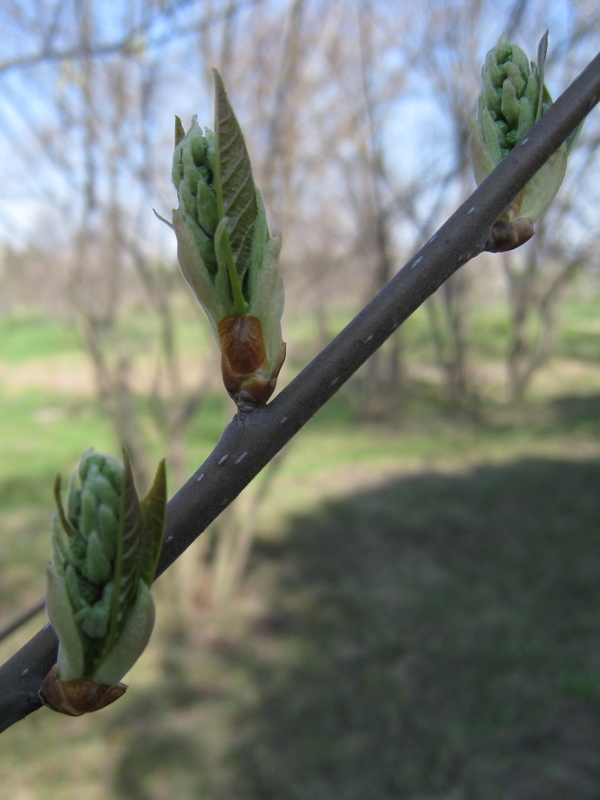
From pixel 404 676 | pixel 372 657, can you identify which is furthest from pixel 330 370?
pixel 372 657

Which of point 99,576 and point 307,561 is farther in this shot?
point 307,561

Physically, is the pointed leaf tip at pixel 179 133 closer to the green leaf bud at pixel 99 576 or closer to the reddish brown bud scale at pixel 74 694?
the green leaf bud at pixel 99 576

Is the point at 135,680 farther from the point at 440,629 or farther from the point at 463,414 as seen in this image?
the point at 463,414

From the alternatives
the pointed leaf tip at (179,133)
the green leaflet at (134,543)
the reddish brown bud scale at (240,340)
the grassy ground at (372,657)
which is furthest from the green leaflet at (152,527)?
the grassy ground at (372,657)

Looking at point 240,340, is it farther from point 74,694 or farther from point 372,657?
point 372,657

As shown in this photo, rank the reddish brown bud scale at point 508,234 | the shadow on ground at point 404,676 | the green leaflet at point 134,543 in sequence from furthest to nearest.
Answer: the shadow on ground at point 404,676 → the reddish brown bud scale at point 508,234 → the green leaflet at point 134,543

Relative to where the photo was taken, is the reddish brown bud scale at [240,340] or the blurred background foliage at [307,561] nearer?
the reddish brown bud scale at [240,340]

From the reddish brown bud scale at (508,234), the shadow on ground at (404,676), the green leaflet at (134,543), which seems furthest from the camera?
the shadow on ground at (404,676)
